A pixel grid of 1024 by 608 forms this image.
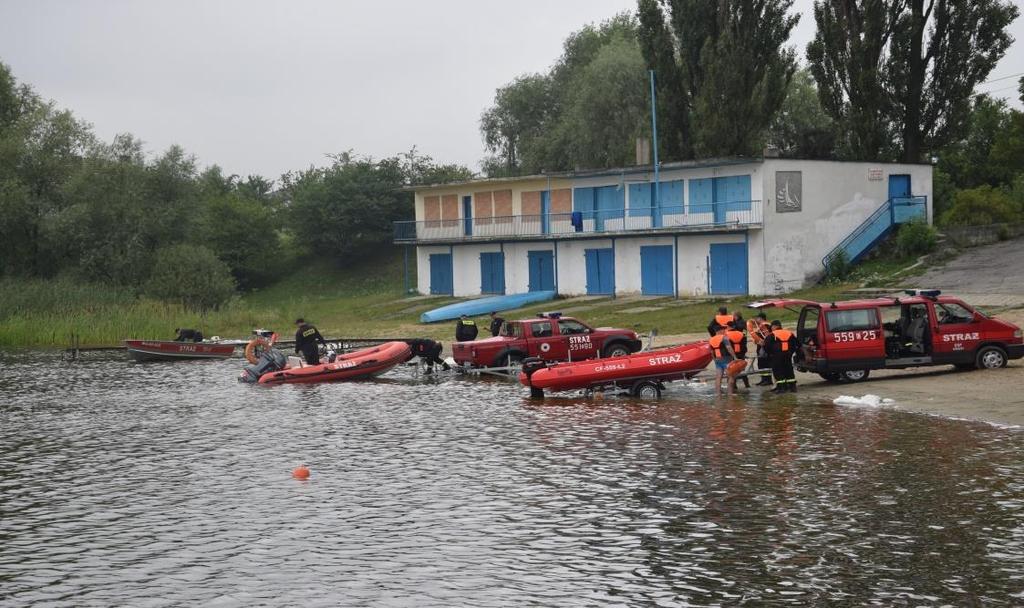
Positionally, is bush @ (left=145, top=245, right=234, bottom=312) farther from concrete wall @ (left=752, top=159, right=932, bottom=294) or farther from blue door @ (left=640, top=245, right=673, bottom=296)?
concrete wall @ (left=752, top=159, right=932, bottom=294)

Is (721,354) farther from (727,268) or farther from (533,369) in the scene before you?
(727,268)

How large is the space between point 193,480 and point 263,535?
4419mm

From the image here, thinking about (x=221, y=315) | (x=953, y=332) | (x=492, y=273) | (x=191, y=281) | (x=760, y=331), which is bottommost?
(x=953, y=332)

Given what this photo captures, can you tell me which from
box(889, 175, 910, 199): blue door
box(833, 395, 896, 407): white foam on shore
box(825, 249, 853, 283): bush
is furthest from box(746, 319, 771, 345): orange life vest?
box(889, 175, 910, 199): blue door

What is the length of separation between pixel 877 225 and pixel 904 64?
784 centimetres

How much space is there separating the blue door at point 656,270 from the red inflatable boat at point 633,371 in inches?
961

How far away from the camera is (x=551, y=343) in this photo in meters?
31.3

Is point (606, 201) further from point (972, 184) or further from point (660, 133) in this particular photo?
point (972, 184)

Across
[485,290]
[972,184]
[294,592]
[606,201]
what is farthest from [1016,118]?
[294,592]

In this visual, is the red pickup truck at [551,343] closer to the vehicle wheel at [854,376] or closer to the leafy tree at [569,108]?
the vehicle wheel at [854,376]

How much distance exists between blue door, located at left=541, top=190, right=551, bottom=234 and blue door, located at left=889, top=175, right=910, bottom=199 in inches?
648

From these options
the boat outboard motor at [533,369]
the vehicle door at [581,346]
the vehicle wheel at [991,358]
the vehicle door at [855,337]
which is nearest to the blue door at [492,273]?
the vehicle door at [581,346]

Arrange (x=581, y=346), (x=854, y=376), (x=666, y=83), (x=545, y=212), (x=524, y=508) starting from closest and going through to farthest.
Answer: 1. (x=524, y=508)
2. (x=854, y=376)
3. (x=581, y=346)
4. (x=666, y=83)
5. (x=545, y=212)

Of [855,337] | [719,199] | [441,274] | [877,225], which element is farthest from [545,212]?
[855,337]
